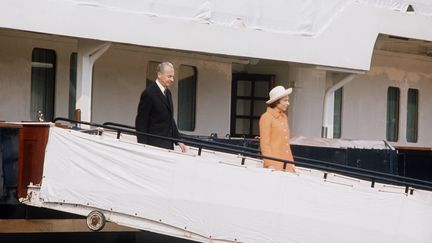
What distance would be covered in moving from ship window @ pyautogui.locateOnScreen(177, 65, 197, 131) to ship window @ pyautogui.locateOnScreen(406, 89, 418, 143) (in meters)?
6.14

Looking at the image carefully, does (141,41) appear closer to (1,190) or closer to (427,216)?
(1,190)

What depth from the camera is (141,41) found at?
1400cm

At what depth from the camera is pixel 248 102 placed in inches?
774

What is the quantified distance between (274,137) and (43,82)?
4475 mm

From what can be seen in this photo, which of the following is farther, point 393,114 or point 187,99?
point 393,114

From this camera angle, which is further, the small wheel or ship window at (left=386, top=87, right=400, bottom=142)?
ship window at (left=386, top=87, right=400, bottom=142)

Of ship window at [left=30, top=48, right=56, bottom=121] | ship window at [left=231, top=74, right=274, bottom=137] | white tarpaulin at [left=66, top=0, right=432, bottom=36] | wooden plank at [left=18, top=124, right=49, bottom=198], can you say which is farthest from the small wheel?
ship window at [left=231, top=74, right=274, bottom=137]

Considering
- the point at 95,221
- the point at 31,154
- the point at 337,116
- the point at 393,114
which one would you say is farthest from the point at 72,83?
the point at 393,114

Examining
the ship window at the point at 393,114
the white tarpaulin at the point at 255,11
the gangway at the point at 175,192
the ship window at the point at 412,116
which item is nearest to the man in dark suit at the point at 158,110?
the gangway at the point at 175,192

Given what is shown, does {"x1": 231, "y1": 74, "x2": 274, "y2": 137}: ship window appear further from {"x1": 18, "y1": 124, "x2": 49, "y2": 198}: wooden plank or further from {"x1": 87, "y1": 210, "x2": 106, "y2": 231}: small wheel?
{"x1": 87, "y1": 210, "x2": 106, "y2": 231}: small wheel

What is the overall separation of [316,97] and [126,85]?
13.2 ft

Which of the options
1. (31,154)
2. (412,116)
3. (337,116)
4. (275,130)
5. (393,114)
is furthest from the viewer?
(412,116)

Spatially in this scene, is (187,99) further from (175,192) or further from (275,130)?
(175,192)

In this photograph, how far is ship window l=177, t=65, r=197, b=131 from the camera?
17.5 m
